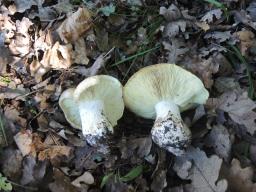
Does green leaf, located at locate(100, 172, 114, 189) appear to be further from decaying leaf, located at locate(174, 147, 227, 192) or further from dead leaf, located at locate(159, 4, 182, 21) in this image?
dead leaf, located at locate(159, 4, 182, 21)

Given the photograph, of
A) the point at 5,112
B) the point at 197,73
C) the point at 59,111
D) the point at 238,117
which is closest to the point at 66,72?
the point at 59,111

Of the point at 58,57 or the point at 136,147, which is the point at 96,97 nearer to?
the point at 136,147

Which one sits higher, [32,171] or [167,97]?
[167,97]

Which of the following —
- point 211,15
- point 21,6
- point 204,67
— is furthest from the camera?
point 21,6

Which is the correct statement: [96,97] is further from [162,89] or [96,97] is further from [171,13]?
[171,13]

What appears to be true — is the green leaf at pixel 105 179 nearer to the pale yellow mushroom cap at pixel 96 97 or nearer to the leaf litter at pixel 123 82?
the leaf litter at pixel 123 82

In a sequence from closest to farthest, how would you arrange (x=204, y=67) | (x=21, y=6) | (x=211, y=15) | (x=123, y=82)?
(x=204, y=67)
(x=123, y=82)
(x=211, y=15)
(x=21, y=6)

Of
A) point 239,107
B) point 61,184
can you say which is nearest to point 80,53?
point 61,184

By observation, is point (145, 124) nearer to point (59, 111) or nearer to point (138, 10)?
point (59, 111)

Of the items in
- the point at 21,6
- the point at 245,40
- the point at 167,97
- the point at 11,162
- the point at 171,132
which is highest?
the point at 21,6

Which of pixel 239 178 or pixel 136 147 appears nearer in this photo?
pixel 239 178
